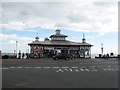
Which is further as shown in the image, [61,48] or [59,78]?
[61,48]

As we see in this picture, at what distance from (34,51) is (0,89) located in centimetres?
7748

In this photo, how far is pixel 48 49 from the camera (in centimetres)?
9156

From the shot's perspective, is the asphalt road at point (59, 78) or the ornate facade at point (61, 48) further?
the ornate facade at point (61, 48)

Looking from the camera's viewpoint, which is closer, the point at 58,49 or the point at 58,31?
the point at 58,49

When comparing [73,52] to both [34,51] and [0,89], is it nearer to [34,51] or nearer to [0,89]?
[34,51]

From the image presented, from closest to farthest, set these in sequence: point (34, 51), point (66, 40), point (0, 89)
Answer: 1. point (0, 89)
2. point (34, 51)
3. point (66, 40)

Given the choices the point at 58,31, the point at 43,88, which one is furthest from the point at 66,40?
the point at 43,88

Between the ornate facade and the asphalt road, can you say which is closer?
the asphalt road

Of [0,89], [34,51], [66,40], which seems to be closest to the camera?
[0,89]

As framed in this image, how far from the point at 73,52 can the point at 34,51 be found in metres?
13.1

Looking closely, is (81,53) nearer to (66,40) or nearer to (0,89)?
(66,40)

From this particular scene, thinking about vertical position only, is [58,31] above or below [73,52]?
above

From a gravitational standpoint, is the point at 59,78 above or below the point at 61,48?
below

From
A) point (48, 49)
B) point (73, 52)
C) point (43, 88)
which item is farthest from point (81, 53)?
point (43, 88)
